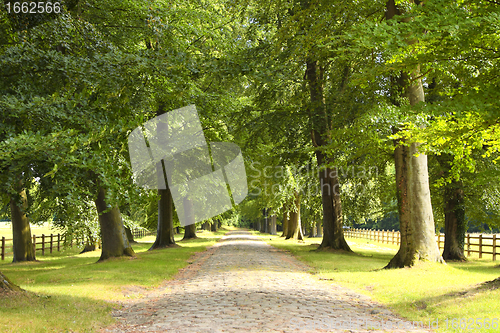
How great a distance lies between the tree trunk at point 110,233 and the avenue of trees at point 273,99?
0.06 m

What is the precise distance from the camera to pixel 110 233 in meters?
17.5

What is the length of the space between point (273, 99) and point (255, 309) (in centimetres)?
1440

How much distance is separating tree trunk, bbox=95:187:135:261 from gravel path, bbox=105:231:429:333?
20.7ft

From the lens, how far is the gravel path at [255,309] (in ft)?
21.1

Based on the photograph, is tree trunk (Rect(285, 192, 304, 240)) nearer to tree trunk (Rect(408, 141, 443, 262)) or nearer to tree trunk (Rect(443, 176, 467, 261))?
tree trunk (Rect(443, 176, 467, 261))

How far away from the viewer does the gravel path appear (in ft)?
21.1

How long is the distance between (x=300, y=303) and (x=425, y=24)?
5.53m

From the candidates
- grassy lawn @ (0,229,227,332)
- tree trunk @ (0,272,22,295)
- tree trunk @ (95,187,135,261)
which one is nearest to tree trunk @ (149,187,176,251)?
tree trunk @ (95,187,135,261)

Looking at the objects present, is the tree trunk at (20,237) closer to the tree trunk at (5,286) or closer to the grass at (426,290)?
the tree trunk at (5,286)

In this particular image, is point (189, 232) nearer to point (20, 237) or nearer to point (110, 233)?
point (20, 237)

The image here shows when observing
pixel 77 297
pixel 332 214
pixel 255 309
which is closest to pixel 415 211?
pixel 255 309

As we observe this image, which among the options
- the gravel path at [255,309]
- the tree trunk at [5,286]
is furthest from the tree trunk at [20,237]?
the tree trunk at [5,286]

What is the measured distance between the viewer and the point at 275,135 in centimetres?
2036

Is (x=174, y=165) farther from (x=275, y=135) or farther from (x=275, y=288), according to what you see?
(x=275, y=288)
